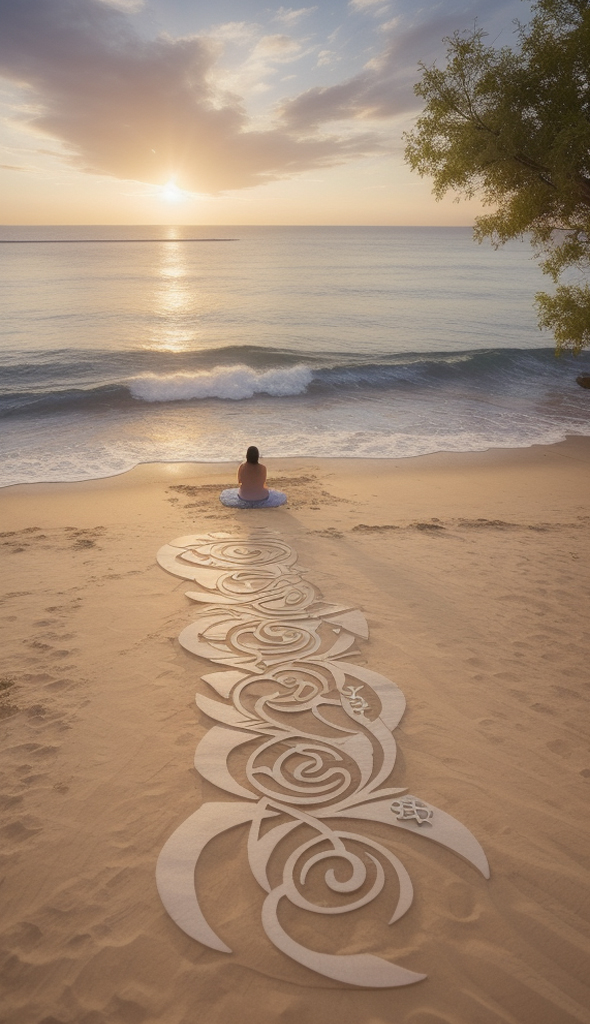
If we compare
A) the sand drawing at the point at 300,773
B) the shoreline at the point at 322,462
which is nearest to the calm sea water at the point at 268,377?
the shoreline at the point at 322,462

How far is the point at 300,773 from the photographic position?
4.09m

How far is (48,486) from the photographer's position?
11312 mm

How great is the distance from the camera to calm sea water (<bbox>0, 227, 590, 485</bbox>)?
48.0ft

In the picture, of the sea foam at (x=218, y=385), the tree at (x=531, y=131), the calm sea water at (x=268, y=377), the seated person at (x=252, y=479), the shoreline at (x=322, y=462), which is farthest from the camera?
the sea foam at (x=218, y=385)

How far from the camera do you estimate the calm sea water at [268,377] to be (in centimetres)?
1464

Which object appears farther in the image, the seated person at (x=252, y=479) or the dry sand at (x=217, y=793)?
the seated person at (x=252, y=479)

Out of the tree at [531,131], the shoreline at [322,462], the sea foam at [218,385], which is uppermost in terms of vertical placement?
the tree at [531,131]

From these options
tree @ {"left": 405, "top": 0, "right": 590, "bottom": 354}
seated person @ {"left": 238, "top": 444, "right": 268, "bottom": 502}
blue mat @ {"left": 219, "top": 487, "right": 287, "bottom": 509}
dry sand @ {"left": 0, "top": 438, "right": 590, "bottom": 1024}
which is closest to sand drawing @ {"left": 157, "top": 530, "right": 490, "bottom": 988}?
dry sand @ {"left": 0, "top": 438, "right": 590, "bottom": 1024}

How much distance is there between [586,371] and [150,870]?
79.6 feet

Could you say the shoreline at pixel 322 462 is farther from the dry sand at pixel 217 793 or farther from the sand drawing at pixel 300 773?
the sand drawing at pixel 300 773

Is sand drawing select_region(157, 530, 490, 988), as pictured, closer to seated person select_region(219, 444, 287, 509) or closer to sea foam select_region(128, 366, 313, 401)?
seated person select_region(219, 444, 287, 509)

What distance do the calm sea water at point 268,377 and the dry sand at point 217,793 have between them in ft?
19.7

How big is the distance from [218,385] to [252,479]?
35.6ft

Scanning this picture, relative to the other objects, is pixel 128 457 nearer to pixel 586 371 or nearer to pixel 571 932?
pixel 571 932
